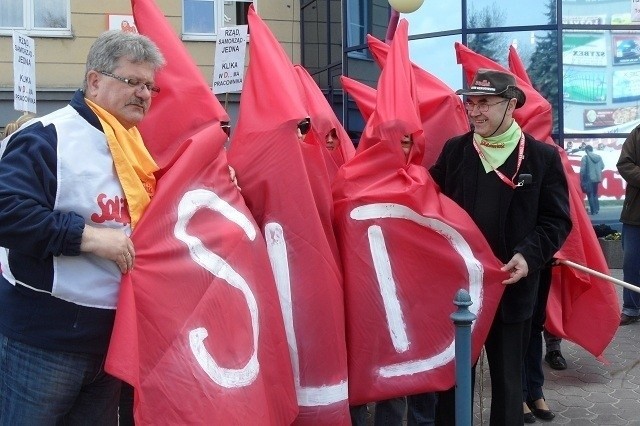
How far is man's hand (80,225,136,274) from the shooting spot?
7.47ft

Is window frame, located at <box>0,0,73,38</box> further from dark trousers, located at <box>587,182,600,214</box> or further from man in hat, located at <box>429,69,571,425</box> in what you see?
man in hat, located at <box>429,69,571,425</box>

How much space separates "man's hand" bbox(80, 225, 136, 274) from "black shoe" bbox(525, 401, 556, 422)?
3135mm

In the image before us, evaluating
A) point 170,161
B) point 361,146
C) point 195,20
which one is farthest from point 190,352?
point 195,20

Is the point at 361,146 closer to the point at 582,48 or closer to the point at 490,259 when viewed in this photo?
the point at 490,259

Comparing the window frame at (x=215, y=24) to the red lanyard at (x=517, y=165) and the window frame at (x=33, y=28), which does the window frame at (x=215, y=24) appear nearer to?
the window frame at (x=33, y=28)

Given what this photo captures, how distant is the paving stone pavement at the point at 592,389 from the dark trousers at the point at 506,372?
620 millimetres

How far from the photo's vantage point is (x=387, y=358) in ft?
10.6

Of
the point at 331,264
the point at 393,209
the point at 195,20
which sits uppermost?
the point at 195,20

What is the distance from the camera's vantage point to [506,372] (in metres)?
3.53

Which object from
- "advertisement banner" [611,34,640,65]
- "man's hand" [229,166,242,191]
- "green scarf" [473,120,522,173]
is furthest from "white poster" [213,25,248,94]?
"advertisement banner" [611,34,640,65]

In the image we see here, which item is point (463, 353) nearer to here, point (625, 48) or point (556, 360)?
point (556, 360)

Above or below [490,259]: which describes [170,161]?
above

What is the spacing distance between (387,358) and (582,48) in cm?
922

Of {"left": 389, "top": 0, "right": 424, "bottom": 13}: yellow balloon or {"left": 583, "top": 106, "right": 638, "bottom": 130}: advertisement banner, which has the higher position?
{"left": 389, "top": 0, "right": 424, "bottom": 13}: yellow balloon
